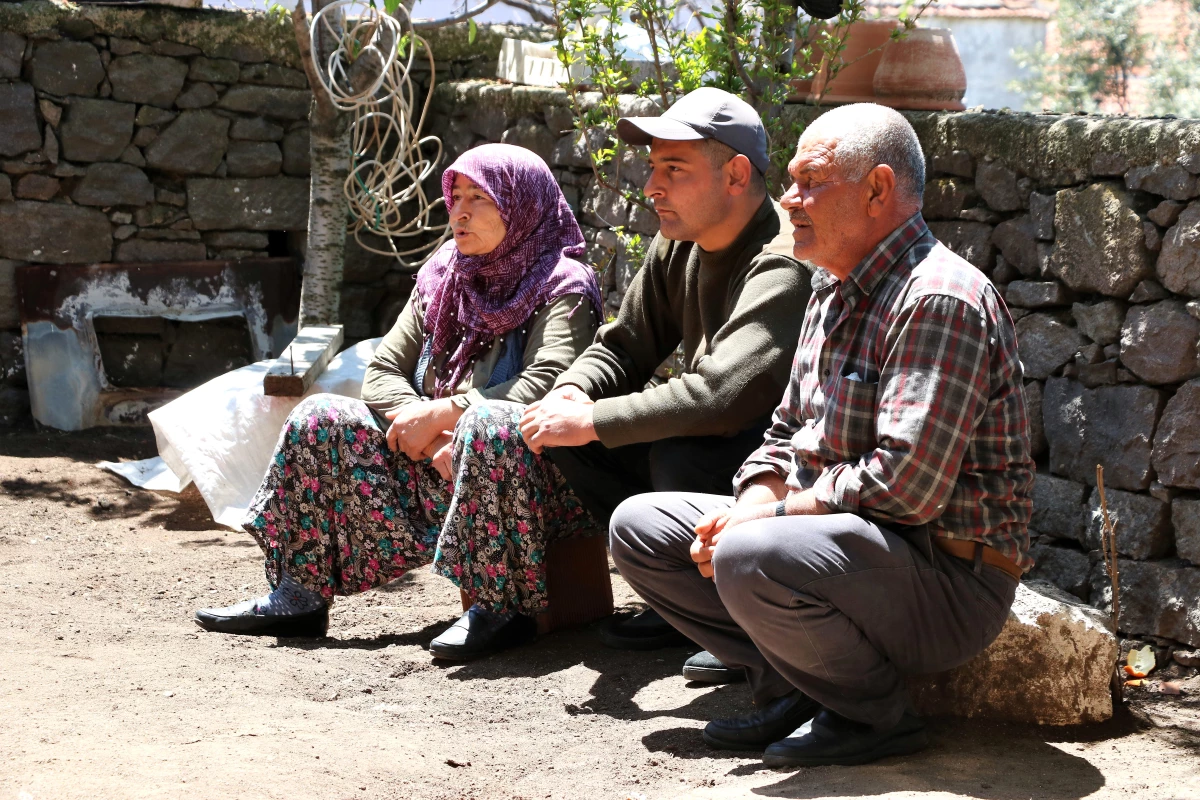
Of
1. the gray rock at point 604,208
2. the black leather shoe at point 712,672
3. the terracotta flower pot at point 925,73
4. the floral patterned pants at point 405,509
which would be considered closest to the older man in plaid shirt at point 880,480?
the black leather shoe at point 712,672

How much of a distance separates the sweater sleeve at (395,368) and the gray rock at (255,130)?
2880 mm

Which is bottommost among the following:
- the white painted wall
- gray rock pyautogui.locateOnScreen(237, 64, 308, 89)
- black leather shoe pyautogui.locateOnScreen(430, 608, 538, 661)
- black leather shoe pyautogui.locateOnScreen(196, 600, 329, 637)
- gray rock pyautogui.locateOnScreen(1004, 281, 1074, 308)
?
black leather shoe pyautogui.locateOnScreen(196, 600, 329, 637)

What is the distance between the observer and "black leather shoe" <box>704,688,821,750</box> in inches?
100

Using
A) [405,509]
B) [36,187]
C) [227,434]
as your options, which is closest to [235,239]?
[36,187]

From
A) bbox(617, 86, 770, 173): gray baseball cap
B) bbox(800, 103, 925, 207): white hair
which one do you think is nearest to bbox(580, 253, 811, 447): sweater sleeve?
bbox(617, 86, 770, 173): gray baseball cap

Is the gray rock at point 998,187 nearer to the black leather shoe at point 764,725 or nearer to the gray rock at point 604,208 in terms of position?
the black leather shoe at point 764,725

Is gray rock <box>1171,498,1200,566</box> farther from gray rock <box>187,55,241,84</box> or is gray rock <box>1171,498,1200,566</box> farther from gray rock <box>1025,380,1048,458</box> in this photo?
gray rock <box>187,55,241,84</box>

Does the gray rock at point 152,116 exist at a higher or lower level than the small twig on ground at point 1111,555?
higher

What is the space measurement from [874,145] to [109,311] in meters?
4.75

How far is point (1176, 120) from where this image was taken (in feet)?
9.73

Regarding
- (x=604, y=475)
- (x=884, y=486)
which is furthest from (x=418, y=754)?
(x=884, y=486)

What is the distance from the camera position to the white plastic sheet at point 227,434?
15.4 ft

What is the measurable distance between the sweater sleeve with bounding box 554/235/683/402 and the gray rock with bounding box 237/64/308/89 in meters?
3.59

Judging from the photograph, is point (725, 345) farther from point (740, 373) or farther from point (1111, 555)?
point (1111, 555)
